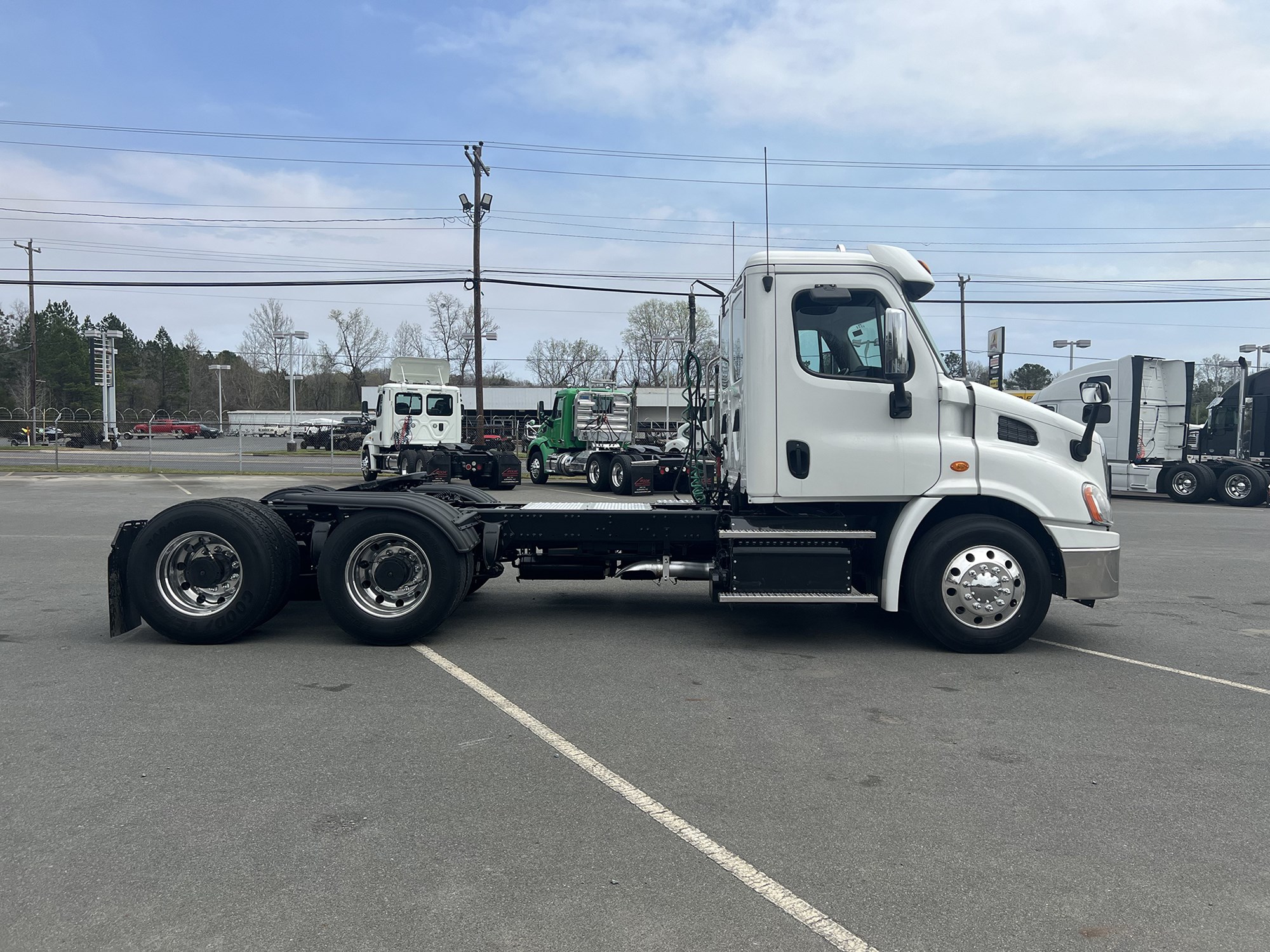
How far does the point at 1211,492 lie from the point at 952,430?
1923cm

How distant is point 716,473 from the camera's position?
296 inches

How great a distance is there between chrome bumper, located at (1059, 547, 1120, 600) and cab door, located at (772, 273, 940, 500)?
1.15 metres

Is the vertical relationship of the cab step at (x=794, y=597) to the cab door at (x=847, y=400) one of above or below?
below

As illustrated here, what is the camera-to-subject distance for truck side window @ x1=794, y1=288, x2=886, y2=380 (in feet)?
20.8

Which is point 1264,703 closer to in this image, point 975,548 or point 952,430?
point 975,548

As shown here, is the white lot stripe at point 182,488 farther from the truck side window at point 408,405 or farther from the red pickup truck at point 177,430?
the red pickup truck at point 177,430

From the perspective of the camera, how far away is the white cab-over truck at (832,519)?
624cm

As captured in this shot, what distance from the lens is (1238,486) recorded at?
69.3 feet

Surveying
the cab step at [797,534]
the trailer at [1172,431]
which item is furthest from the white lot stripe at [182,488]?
the trailer at [1172,431]

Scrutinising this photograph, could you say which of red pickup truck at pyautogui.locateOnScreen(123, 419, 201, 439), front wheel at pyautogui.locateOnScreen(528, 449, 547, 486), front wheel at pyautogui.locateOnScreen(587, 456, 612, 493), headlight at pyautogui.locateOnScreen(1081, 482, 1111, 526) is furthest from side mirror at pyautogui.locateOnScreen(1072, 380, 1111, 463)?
red pickup truck at pyautogui.locateOnScreen(123, 419, 201, 439)

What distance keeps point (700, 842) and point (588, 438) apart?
20.8 m

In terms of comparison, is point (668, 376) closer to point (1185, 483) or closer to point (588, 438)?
point (588, 438)

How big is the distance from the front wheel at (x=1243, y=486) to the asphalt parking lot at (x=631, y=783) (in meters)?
17.0

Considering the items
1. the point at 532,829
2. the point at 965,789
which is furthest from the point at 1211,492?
the point at 532,829
